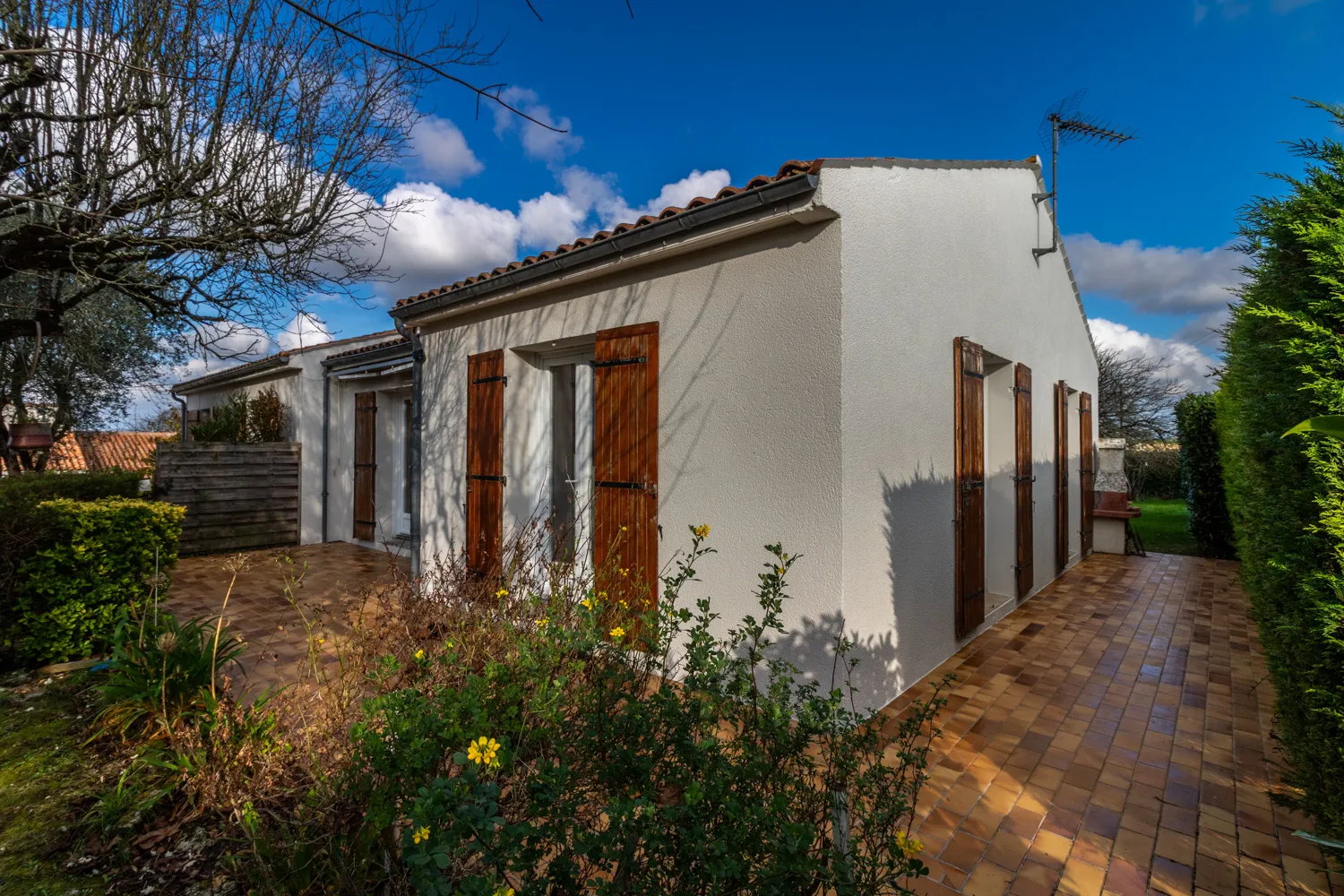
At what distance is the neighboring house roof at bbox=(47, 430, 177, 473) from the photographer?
38.1ft

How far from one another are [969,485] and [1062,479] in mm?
3561

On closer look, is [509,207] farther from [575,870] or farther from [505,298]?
[575,870]

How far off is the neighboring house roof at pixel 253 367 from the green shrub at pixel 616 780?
7537 millimetres

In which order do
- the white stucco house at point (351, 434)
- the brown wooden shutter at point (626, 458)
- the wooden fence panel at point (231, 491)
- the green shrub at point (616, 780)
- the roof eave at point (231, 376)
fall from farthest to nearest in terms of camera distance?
the roof eave at point (231, 376)
the white stucco house at point (351, 434)
the wooden fence panel at point (231, 491)
the brown wooden shutter at point (626, 458)
the green shrub at point (616, 780)

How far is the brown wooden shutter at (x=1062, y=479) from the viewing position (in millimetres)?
6949

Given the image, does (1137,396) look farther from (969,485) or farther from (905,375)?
(905,375)

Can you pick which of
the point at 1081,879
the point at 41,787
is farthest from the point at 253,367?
the point at 1081,879

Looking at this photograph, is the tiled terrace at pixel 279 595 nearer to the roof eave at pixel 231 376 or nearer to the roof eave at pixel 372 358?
the roof eave at pixel 372 358

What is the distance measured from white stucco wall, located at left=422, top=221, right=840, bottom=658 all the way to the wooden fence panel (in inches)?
285

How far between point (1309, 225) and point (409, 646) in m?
4.14

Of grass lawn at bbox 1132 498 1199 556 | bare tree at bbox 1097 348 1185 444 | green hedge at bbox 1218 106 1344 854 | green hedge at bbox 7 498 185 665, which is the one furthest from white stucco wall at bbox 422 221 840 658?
bare tree at bbox 1097 348 1185 444

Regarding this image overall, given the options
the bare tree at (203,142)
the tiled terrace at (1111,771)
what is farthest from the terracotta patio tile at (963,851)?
the bare tree at (203,142)

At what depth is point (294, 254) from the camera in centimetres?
464

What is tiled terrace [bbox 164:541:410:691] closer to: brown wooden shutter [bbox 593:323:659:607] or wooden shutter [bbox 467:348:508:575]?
wooden shutter [bbox 467:348:508:575]
